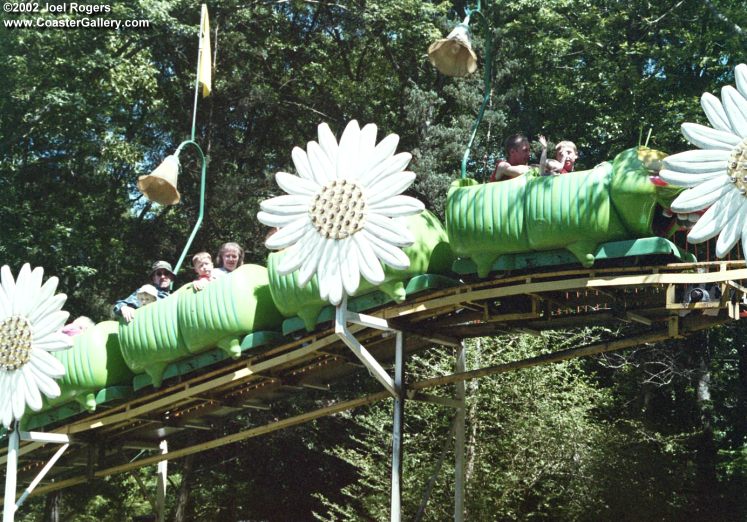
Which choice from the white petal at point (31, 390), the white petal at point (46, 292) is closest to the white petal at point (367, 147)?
the white petal at point (46, 292)

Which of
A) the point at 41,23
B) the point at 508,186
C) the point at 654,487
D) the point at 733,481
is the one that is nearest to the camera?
the point at 508,186

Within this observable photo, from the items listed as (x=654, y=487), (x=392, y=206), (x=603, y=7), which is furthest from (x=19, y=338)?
(x=603, y=7)

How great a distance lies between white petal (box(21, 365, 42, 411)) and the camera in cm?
1115

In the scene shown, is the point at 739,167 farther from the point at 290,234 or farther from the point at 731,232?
the point at 290,234

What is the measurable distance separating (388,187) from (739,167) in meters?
2.57

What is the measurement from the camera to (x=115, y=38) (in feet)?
72.6

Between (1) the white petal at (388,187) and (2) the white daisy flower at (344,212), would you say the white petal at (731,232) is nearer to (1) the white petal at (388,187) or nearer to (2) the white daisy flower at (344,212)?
(2) the white daisy flower at (344,212)

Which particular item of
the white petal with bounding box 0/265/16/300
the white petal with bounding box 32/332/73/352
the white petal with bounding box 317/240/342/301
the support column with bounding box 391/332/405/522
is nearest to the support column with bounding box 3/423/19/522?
the white petal with bounding box 32/332/73/352

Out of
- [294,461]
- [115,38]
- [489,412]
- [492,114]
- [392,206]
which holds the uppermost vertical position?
[115,38]

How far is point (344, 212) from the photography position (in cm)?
854

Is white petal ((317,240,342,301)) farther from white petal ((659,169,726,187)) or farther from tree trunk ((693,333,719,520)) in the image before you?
tree trunk ((693,333,719,520))

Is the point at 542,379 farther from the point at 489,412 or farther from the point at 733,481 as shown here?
the point at 733,481

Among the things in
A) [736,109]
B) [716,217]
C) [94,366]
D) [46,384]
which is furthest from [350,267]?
[46,384]

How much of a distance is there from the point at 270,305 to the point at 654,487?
9.87 metres
